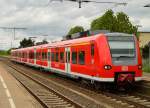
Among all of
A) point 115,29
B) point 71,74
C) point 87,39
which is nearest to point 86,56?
point 87,39

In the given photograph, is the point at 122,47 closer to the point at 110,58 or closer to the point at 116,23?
the point at 110,58

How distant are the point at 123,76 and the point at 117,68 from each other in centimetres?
46

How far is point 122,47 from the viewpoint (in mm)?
19953

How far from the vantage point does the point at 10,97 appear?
1892cm

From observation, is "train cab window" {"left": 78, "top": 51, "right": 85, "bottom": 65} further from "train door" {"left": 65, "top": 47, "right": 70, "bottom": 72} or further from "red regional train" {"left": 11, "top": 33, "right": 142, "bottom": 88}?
"train door" {"left": 65, "top": 47, "right": 70, "bottom": 72}

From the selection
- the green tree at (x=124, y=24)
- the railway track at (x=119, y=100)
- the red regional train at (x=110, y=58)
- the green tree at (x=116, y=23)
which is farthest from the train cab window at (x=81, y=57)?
the green tree at (x=124, y=24)

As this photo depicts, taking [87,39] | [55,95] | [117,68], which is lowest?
[55,95]

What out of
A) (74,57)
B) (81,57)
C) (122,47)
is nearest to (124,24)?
(74,57)

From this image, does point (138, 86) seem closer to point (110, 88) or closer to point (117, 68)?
point (110, 88)

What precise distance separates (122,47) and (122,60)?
759 millimetres

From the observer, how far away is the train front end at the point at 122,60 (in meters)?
19.1

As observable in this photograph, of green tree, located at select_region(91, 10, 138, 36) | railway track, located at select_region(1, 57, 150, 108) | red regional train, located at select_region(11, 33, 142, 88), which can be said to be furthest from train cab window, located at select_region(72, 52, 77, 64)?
green tree, located at select_region(91, 10, 138, 36)

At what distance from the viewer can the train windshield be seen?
1961 cm

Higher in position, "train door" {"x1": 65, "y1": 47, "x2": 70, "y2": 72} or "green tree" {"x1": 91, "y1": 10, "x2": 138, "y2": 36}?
"green tree" {"x1": 91, "y1": 10, "x2": 138, "y2": 36}
